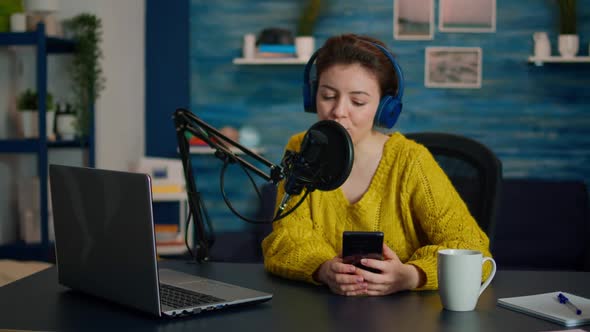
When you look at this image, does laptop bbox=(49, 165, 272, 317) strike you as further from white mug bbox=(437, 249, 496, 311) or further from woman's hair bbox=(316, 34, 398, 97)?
woman's hair bbox=(316, 34, 398, 97)

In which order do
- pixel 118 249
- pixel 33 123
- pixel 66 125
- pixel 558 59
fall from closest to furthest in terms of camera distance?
pixel 118 249, pixel 33 123, pixel 66 125, pixel 558 59

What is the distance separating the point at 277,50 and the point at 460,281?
318 centimetres

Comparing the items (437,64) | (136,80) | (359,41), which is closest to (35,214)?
(136,80)

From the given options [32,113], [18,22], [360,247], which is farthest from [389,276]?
[18,22]

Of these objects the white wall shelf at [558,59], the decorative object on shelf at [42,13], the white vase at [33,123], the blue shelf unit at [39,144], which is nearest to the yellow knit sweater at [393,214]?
the blue shelf unit at [39,144]

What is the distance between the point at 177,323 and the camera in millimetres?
1278

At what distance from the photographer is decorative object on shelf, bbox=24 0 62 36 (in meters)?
3.88

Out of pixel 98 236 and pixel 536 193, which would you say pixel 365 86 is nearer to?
pixel 98 236

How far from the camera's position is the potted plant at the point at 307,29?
4.39 meters

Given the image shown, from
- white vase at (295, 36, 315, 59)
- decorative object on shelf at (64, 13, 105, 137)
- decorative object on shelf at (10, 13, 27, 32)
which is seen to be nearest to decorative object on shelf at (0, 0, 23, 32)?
decorative object on shelf at (10, 13, 27, 32)

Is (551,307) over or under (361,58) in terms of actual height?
under

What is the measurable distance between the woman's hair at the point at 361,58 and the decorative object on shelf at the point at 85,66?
2391mm

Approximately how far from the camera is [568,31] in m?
4.36

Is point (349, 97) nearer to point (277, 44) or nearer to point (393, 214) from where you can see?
point (393, 214)
